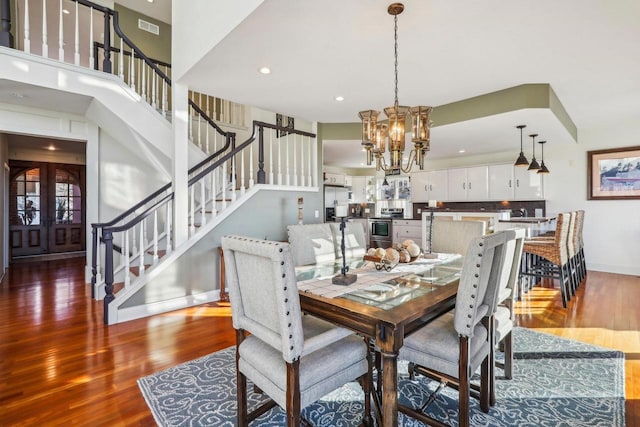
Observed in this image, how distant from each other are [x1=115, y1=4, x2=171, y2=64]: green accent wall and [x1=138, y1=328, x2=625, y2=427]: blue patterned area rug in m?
5.94

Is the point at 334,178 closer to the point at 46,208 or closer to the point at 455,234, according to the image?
the point at 455,234

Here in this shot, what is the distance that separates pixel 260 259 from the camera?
1.38 meters

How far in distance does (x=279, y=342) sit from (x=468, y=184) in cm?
662

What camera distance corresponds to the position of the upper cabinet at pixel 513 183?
6.07 metres

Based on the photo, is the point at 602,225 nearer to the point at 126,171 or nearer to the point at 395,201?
the point at 395,201

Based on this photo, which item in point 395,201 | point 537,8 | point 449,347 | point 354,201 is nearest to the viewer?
point 449,347

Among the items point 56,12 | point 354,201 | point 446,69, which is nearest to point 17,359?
point 446,69

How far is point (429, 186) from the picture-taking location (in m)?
7.55

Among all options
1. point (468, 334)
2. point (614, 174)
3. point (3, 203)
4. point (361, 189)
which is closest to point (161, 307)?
point (468, 334)

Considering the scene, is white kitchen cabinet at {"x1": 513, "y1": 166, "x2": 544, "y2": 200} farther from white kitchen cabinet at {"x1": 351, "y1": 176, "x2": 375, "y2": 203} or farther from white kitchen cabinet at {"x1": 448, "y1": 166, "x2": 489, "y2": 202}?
white kitchen cabinet at {"x1": 351, "y1": 176, "x2": 375, "y2": 203}

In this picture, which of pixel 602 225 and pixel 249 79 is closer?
pixel 249 79

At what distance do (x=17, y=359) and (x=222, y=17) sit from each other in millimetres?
3153

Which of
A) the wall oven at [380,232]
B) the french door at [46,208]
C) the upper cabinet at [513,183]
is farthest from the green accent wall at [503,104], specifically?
the french door at [46,208]

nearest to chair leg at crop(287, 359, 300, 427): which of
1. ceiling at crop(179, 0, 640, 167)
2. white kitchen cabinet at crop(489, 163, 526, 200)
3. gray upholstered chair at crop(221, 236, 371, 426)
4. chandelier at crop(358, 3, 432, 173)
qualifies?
gray upholstered chair at crop(221, 236, 371, 426)
